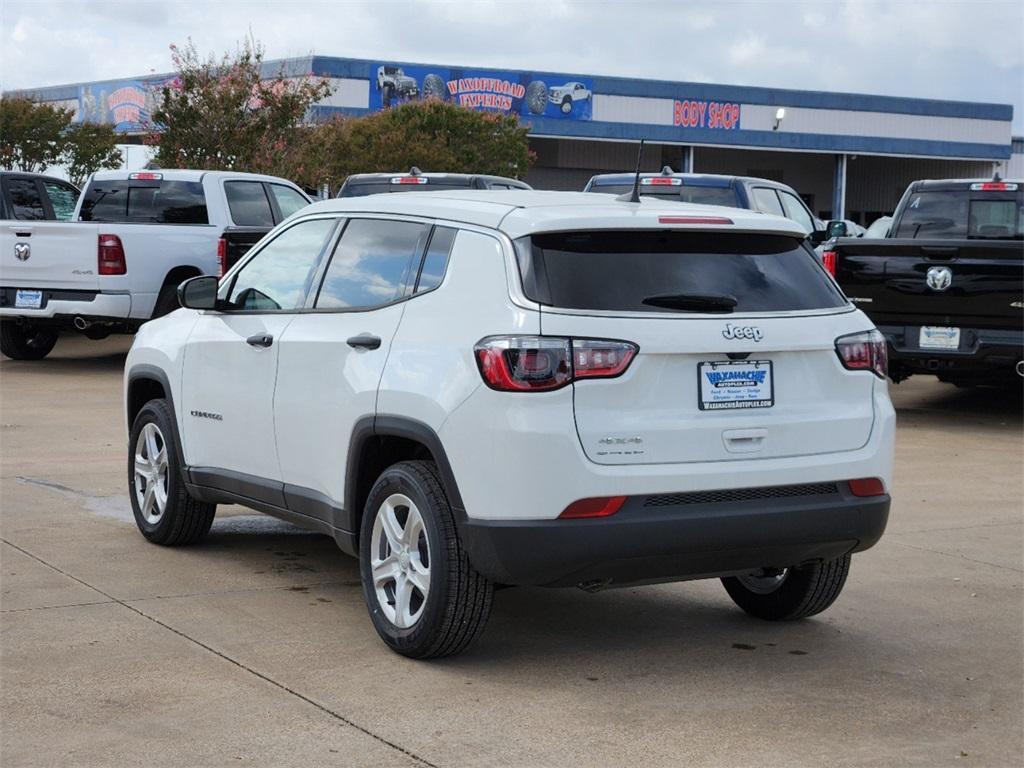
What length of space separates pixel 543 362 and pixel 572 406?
178 mm

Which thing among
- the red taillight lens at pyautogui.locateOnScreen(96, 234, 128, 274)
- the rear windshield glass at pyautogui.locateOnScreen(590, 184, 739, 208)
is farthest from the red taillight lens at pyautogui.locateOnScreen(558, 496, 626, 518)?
the red taillight lens at pyautogui.locateOnScreen(96, 234, 128, 274)

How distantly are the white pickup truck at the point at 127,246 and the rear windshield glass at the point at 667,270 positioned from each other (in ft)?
34.9

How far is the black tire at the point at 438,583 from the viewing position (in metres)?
5.54

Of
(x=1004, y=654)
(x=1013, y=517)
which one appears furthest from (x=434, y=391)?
(x=1013, y=517)

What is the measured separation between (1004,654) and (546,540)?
6.91 feet

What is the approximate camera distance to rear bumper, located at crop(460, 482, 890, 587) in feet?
17.4

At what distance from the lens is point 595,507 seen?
530 centimetres

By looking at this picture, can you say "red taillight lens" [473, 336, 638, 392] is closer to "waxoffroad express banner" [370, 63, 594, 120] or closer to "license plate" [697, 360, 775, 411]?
"license plate" [697, 360, 775, 411]

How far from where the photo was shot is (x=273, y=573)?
731 cm

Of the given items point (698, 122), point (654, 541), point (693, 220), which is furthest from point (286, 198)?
point (698, 122)

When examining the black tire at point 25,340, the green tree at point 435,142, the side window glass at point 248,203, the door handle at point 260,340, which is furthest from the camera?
the green tree at point 435,142

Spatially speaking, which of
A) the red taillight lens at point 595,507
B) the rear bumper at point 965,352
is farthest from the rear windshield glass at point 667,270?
the rear bumper at point 965,352

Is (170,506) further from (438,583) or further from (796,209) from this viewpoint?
(796,209)

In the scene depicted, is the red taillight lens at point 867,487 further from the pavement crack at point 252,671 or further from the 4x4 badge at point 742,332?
the pavement crack at point 252,671
